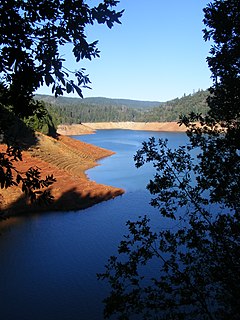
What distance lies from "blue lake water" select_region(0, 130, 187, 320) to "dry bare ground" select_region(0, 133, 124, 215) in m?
1.73

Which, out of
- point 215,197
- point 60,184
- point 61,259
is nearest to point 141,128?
point 60,184

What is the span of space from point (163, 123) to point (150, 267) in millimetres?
164209

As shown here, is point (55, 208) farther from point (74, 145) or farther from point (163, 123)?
point (163, 123)

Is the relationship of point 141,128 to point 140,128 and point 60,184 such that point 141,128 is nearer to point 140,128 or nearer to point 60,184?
point 140,128

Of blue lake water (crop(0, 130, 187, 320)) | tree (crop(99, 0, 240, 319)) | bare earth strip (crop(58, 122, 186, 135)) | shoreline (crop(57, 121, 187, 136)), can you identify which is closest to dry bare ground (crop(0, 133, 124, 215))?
blue lake water (crop(0, 130, 187, 320))

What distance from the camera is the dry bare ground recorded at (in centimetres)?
2895

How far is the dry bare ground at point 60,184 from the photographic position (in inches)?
1140

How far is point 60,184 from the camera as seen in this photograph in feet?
116

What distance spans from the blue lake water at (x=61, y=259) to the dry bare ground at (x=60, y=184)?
1.73 metres

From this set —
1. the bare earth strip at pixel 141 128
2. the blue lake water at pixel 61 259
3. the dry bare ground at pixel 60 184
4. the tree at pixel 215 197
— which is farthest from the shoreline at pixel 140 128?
the tree at pixel 215 197

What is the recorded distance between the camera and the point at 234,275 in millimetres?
5938

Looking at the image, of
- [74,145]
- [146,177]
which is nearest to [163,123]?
[74,145]

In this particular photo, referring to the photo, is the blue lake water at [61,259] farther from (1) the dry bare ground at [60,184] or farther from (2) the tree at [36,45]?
(2) the tree at [36,45]

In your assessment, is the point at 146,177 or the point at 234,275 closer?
the point at 234,275
